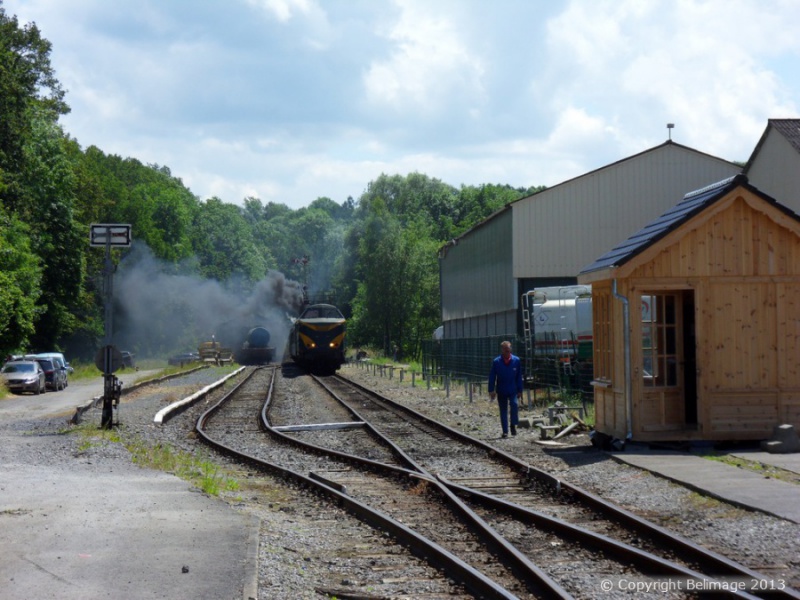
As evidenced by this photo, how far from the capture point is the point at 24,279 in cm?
4778

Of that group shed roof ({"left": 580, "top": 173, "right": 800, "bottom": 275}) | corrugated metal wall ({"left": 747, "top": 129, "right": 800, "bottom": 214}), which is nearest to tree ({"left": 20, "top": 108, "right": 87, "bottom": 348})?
corrugated metal wall ({"left": 747, "top": 129, "right": 800, "bottom": 214})

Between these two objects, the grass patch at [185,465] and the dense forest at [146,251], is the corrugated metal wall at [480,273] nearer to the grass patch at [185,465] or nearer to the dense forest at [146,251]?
the dense forest at [146,251]

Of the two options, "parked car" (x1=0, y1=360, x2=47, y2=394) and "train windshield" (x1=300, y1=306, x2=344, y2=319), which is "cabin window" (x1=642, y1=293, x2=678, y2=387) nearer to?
"parked car" (x1=0, y1=360, x2=47, y2=394)

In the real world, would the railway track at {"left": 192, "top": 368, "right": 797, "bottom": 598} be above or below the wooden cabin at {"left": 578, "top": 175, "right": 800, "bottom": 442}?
below

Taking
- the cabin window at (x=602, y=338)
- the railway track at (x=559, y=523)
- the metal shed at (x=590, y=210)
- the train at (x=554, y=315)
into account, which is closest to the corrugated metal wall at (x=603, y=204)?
the metal shed at (x=590, y=210)

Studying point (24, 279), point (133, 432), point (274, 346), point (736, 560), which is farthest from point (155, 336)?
point (736, 560)

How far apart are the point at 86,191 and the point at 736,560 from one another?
68.3 meters

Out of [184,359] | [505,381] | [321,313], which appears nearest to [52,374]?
[321,313]

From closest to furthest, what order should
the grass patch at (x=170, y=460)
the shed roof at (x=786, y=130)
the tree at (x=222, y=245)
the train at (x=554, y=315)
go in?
the grass patch at (x=170, y=460), the train at (x=554, y=315), the shed roof at (x=786, y=130), the tree at (x=222, y=245)

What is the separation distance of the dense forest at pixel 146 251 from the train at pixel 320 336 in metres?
12.5

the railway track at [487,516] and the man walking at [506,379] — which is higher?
the man walking at [506,379]

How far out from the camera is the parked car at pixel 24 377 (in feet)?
125

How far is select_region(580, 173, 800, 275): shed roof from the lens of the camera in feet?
50.6

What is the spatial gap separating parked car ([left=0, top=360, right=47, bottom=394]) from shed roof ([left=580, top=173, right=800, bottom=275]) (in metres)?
27.5
